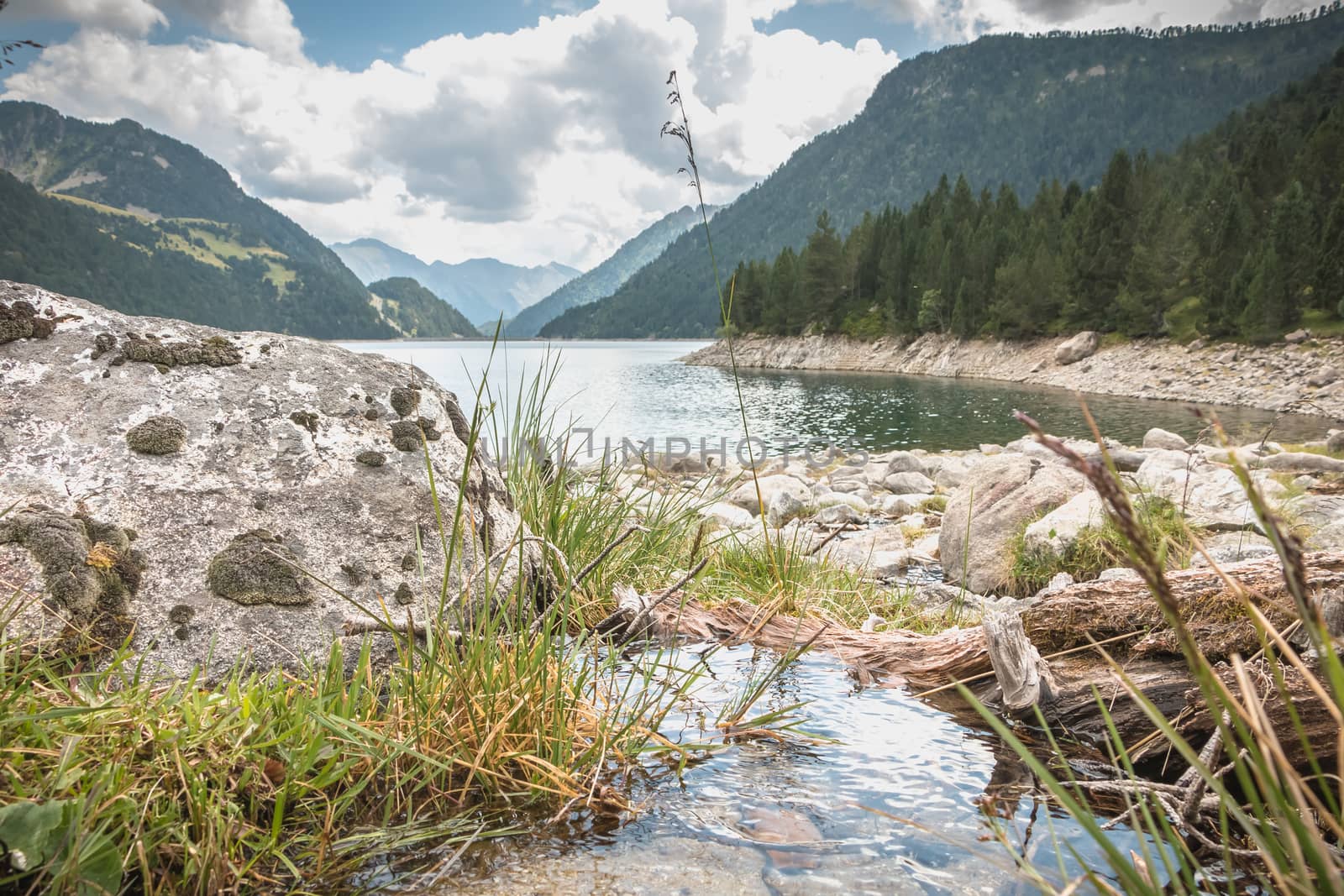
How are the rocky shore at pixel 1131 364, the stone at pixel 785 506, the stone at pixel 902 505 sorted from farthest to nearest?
the rocky shore at pixel 1131 364
the stone at pixel 902 505
the stone at pixel 785 506

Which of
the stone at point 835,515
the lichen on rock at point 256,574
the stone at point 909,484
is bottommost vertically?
the stone at point 909,484

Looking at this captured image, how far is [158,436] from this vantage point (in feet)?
8.70

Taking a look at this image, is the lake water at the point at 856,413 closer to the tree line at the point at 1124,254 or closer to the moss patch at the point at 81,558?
the tree line at the point at 1124,254

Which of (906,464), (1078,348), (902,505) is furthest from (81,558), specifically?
(1078,348)

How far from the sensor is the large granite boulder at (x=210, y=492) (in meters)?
2.29

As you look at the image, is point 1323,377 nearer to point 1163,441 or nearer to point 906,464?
point 1163,441

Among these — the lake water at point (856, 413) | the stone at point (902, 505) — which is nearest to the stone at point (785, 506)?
the stone at point (902, 505)

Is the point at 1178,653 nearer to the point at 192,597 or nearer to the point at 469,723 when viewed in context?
the point at 469,723

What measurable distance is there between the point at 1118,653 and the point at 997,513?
5.40 m

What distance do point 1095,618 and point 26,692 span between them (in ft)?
10.7

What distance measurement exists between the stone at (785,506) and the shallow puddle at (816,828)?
736 cm

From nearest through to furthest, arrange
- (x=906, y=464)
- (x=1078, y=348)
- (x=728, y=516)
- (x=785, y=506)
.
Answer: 1. (x=728, y=516)
2. (x=785, y=506)
3. (x=906, y=464)
4. (x=1078, y=348)

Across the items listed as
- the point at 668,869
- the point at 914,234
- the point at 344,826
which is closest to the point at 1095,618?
the point at 668,869

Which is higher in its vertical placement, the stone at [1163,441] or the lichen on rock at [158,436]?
the lichen on rock at [158,436]
